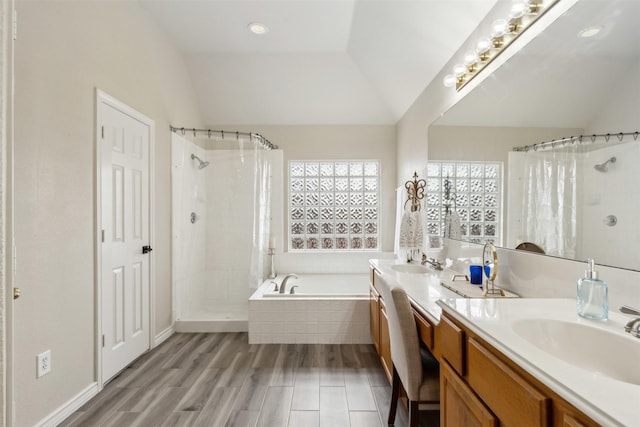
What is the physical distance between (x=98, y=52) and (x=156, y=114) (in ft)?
2.43

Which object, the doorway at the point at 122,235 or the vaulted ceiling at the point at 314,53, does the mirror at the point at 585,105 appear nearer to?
the vaulted ceiling at the point at 314,53

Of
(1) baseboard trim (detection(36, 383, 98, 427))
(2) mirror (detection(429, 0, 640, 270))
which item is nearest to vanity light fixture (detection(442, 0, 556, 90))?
(2) mirror (detection(429, 0, 640, 270))

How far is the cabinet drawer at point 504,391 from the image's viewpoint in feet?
2.08

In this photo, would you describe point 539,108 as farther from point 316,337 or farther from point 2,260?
point 316,337

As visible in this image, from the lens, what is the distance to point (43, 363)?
1.56 meters

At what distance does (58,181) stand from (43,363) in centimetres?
101

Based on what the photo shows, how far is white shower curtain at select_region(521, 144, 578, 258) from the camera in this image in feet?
3.82

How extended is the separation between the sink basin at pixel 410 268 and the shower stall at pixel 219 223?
4.91 ft

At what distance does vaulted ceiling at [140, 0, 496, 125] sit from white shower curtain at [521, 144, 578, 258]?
44.5 inches

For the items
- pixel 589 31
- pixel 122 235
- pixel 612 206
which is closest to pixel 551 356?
pixel 612 206

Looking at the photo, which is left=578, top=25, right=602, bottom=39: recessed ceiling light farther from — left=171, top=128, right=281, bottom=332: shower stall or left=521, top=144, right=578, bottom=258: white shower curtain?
left=171, top=128, right=281, bottom=332: shower stall

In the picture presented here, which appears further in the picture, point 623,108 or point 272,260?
point 272,260

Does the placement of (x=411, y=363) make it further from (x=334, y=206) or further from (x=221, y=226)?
(x=334, y=206)

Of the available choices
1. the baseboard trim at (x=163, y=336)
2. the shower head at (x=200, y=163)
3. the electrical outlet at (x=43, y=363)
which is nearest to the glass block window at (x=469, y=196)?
the shower head at (x=200, y=163)
